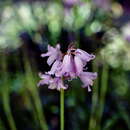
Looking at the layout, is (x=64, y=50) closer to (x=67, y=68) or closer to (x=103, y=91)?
(x=103, y=91)

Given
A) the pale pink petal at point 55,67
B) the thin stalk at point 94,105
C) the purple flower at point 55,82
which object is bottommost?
the thin stalk at point 94,105

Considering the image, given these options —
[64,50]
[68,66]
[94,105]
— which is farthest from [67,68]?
[64,50]

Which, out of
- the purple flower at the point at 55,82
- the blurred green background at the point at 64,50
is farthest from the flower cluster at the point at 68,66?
the blurred green background at the point at 64,50

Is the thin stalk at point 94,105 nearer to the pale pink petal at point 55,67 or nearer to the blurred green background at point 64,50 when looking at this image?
the blurred green background at point 64,50

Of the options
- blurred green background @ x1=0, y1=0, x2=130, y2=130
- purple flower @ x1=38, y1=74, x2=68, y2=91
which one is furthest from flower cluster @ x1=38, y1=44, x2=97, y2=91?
blurred green background @ x1=0, y1=0, x2=130, y2=130

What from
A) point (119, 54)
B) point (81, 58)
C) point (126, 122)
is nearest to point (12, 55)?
point (119, 54)

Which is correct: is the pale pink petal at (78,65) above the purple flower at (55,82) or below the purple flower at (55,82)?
above

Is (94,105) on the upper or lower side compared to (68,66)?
lower

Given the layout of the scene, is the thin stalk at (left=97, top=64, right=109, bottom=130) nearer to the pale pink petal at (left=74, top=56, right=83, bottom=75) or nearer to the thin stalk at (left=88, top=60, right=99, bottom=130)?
the thin stalk at (left=88, top=60, right=99, bottom=130)

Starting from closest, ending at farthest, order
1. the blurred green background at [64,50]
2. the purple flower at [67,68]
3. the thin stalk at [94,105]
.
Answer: the purple flower at [67,68]
the thin stalk at [94,105]
the blurred green background at [64,50]
